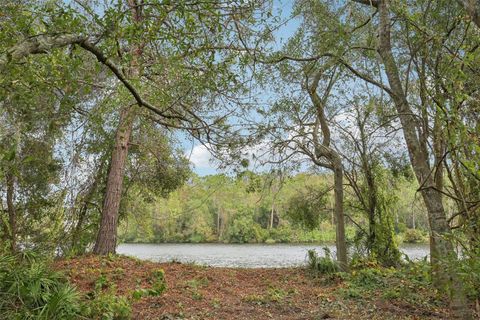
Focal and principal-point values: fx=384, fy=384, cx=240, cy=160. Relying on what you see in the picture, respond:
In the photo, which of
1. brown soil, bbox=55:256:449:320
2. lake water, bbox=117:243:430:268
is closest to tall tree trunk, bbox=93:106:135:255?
brown soil, bbox=55:256:449:320

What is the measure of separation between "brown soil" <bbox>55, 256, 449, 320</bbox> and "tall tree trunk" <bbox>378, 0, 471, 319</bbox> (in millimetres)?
1124

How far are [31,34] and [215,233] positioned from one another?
40.8 m

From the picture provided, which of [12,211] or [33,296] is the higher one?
[12,211]

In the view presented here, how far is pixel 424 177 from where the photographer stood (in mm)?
4867

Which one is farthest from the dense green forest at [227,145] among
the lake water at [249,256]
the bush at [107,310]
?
the lake water at [249,256]

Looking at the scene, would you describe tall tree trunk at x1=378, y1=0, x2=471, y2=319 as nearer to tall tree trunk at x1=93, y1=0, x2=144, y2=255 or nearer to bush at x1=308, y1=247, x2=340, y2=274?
bush at x1=308, y1=247, x2=340, y2=274

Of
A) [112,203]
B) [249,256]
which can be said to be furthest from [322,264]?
[249,256]

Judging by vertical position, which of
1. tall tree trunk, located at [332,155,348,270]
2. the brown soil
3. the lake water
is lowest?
the lake water

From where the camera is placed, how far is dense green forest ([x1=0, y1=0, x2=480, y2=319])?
10.9 ft

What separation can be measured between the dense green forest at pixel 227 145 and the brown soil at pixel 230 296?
0.05 metres

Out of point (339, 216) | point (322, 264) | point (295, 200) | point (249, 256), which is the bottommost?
point (249, 256)

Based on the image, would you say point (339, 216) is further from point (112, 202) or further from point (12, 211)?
point (12, 211)

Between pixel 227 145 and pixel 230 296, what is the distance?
2.77 meters

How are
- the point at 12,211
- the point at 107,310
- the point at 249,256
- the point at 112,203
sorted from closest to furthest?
the point at 107,310 → the point at 12,211 → the point at 112,203 → the point at 249,256
